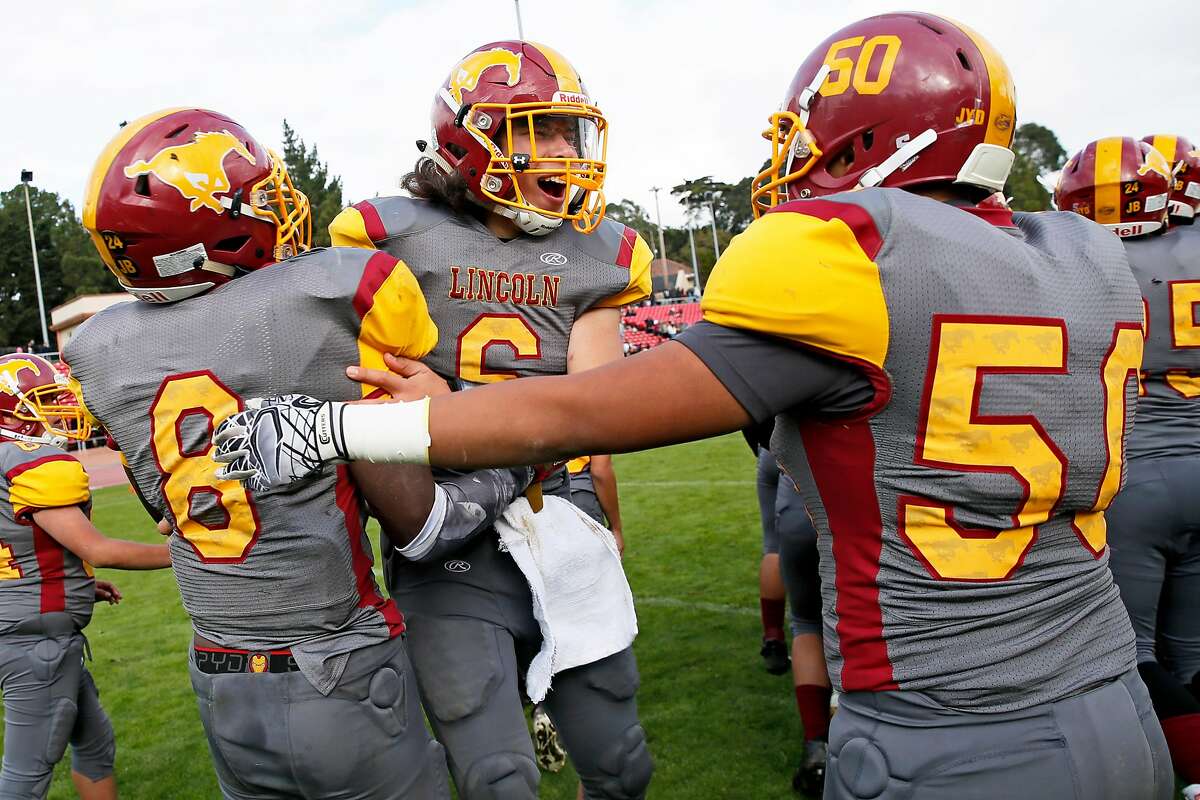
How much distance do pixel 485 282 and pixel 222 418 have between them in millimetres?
1027

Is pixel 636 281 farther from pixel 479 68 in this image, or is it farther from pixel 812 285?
pixel 812 285

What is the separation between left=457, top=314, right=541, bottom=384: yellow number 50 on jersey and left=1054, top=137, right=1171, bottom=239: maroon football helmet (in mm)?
2386

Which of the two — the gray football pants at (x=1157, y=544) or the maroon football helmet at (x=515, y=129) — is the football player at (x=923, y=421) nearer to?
the maroon football helmet at (x=515, y=129)

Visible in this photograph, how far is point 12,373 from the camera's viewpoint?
381cm

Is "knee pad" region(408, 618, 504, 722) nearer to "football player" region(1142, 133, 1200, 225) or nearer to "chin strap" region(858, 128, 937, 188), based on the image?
"chin strap" region(858, 128, 937, 188)

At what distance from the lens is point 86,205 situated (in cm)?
212

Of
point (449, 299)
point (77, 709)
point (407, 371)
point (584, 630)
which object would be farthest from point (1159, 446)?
point (77, 709)

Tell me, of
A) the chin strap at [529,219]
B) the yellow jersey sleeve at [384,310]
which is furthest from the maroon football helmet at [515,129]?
the yellow jersey sleeve at [384,310]

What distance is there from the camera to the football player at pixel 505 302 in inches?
98.3

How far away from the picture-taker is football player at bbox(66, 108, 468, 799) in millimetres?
2006

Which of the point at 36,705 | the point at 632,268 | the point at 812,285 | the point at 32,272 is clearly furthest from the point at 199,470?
the point at 32,272

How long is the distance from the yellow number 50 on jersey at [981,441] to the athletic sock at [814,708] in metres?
2.19

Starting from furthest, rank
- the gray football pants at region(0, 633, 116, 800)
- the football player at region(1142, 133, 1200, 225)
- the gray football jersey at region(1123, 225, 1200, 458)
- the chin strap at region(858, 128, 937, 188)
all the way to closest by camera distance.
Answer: the football player at region(1142, 133, 1200, 225)
the gray football pants at region(0, 633, 116, 800)
the gray football jersey at region(1123, 225, 1200, 458)
the chin strap at region(858, 128, 937, 188)

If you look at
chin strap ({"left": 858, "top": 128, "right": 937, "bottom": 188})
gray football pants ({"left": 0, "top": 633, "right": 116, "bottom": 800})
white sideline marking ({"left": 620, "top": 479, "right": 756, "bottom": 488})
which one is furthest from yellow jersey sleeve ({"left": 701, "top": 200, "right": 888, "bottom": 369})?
white sideline marking ({"left": 620, "top": 479, "right": 756, "bottom": 488})
